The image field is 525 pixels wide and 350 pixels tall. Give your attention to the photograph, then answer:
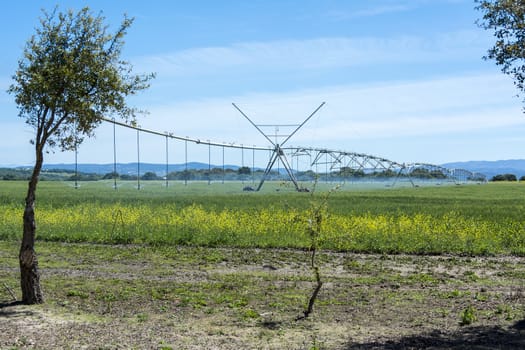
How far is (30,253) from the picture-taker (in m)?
12.0

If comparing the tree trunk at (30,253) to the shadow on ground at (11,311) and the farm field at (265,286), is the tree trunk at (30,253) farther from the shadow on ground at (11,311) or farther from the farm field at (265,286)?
the farm field at (265,286)

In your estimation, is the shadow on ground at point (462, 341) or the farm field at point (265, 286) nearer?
the shadow on ground at point (462, 341)

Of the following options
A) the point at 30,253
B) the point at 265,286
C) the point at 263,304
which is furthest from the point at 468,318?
the point at 30,253

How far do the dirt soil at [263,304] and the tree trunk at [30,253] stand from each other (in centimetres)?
31

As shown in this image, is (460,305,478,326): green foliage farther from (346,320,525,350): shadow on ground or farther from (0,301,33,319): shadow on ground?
(0,301,33,319): shadow on ground

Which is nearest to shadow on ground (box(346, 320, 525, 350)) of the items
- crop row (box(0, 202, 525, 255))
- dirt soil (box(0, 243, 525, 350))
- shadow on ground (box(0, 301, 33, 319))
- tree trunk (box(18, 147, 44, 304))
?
dirt soil (box(0, 243, 525, 350))

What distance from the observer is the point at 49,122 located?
472 inches

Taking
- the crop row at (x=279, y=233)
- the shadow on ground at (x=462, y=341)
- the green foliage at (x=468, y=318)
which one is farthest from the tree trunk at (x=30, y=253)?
the crop row at (x=279, y=233)

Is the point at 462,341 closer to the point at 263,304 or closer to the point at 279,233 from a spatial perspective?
the point at 263,304

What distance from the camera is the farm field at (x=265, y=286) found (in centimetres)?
997

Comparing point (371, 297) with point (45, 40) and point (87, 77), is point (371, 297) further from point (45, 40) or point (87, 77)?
point (45, 40)

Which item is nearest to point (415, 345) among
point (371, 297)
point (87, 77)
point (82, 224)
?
point (371, 297)

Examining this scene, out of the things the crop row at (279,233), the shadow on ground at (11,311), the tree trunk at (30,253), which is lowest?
the shadow on ground at (11,311)

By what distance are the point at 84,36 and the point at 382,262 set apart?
11.2m
